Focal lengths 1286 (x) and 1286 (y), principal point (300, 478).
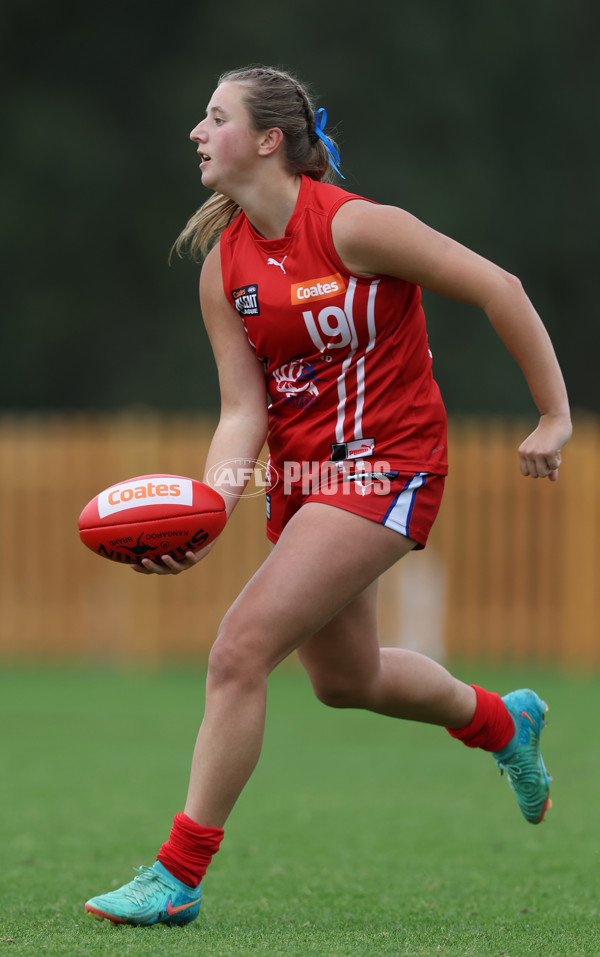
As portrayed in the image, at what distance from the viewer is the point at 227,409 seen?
3965 mm

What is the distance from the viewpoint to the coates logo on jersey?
146 inches

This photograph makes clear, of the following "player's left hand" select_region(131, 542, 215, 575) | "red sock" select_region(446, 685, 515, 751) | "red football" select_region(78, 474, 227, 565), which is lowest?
"red sock" select_region(446, 685, 515, 751)

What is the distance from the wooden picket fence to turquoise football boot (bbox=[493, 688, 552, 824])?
314 inches

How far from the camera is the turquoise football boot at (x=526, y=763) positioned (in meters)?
4.33

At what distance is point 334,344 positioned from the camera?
3.67 metres

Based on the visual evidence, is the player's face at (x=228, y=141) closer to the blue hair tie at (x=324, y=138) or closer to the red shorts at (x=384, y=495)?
the blue hair tie at (x=324, y=138)

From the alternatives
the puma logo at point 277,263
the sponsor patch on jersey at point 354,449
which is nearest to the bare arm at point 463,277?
the puma logo at point 277,263

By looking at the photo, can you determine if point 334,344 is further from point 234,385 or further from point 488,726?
point 488,726

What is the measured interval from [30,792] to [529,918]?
317 centimetres

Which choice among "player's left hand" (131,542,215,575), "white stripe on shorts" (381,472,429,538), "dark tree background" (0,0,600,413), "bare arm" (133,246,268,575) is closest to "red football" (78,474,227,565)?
"player's left hand" (131,542,215,575)

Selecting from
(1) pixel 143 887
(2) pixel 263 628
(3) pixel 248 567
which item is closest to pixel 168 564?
(2) pixel 263 628

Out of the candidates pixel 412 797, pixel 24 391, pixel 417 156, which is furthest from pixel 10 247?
pixel 412 797

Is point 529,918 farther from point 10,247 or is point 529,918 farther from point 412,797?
point 10,247

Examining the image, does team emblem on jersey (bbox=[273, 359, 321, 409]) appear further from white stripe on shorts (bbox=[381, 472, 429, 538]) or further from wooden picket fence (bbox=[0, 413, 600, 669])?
wooden picket fence (bbox=[0, 413, 600, 669])
